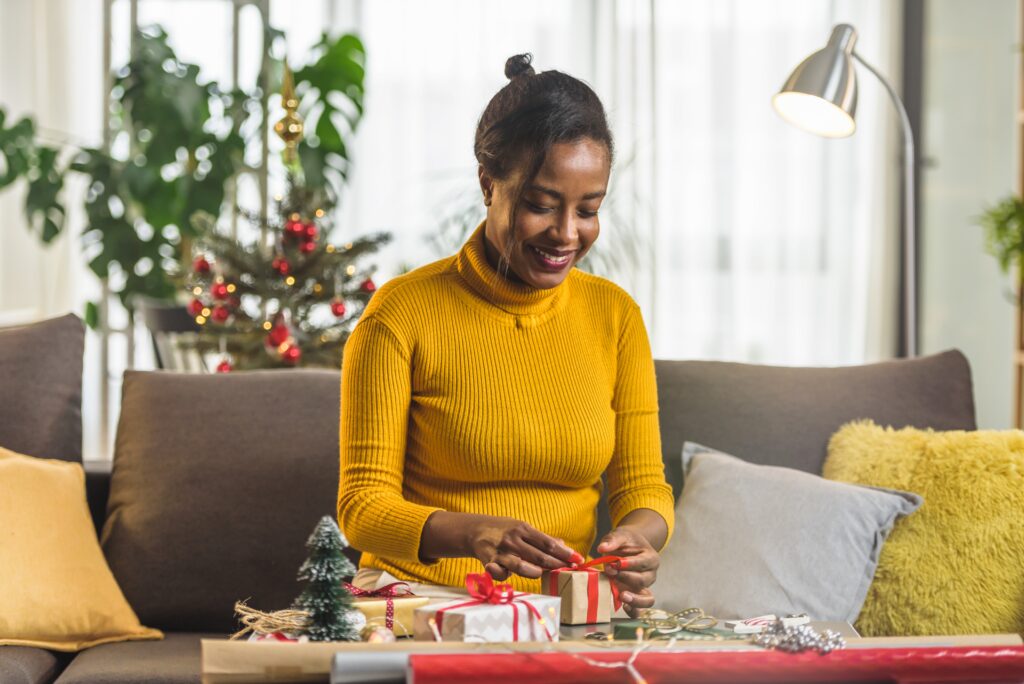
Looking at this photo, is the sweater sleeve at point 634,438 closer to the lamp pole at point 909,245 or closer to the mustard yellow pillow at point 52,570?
the mustard yellow pillow at point 52,570

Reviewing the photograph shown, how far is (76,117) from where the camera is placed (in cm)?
496

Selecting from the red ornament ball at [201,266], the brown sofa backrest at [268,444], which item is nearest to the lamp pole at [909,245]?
the brown sofa backrest at [268,444]

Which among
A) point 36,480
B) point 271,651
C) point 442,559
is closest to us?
point 271,651

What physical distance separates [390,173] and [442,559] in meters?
3.47

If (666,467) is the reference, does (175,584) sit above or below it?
below

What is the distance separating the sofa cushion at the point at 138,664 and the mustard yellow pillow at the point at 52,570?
4 centimetres

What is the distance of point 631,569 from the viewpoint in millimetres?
1456

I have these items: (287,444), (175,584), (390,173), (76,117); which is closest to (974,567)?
(287,444)

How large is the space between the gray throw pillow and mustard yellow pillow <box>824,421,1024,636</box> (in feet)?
0.12

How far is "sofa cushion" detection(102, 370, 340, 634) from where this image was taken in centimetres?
208

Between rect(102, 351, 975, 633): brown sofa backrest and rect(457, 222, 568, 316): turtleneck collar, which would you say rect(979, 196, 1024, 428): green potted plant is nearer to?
rect(102, 351, 975, 633): brown sofa backrest

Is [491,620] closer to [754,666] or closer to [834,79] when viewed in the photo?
[754,666]

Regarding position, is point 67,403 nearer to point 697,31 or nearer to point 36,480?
point 36,480

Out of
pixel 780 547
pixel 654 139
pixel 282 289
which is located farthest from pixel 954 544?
pixel 654 139
